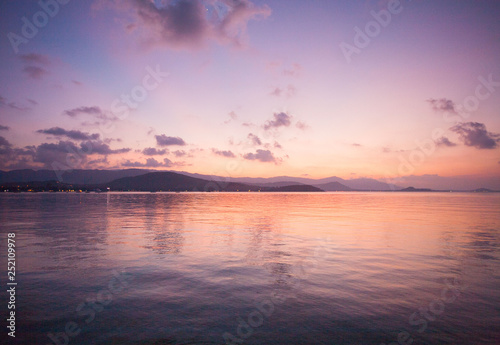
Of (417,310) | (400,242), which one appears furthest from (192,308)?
(400,242)

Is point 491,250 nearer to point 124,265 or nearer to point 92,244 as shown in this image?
point 124,265

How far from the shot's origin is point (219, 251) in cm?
1920

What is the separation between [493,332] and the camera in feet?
27.0

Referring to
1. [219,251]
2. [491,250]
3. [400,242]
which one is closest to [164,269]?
[219,251]

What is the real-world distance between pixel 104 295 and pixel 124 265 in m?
4.53

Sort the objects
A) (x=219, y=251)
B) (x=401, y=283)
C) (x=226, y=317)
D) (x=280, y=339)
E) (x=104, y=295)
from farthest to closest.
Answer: (x=219, y=251) → (x=401, y=283) → (x=104, y=295) → (x=226, y=317) → (x=280, y=339)

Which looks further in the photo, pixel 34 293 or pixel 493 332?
pixel 34 293

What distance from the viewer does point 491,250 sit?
1969cm

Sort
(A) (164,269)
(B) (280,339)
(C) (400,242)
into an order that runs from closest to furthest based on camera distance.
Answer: (B) (280,339), (A) (164,269), (C) (400,242)

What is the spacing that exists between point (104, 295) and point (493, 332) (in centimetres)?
1353

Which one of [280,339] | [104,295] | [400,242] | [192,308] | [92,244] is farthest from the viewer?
[400,242]

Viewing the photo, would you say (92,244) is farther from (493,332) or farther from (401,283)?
(493,332)

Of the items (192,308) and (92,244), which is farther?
(92,244)

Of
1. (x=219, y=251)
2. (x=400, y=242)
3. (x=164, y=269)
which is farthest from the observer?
(x=400, y=242)
